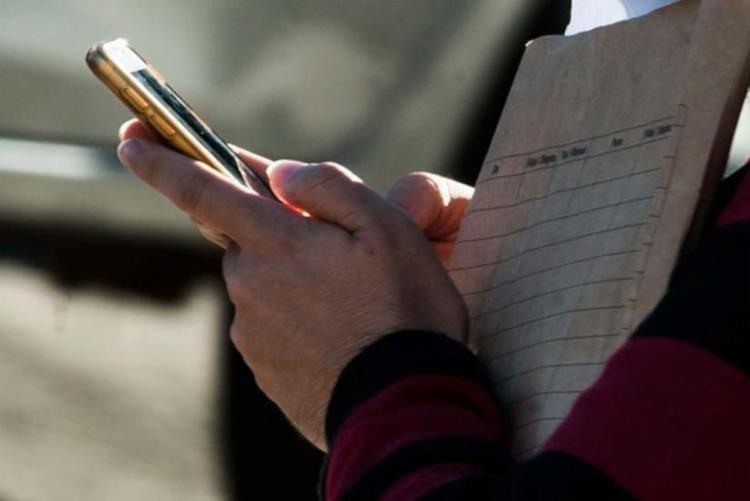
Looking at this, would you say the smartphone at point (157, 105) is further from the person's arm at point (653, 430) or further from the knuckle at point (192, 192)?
the person's arm at point (653, 430)

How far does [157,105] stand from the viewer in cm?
114

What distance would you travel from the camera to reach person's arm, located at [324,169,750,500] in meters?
0.87

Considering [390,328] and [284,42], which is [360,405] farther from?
[284,42]

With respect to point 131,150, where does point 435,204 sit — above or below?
below

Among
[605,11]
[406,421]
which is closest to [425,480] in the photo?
[406,421]

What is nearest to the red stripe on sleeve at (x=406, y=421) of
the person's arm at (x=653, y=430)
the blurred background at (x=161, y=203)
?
the person's arm at (x=653, y=430)

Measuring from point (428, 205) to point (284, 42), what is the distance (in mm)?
774

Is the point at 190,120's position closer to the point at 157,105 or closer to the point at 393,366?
the point at 157,105

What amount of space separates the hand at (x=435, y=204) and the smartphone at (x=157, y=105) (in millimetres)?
146

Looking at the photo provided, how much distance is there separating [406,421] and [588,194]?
192 mm

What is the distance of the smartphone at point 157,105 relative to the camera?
1137 millimetres

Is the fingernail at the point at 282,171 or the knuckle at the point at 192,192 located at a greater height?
the knuckle at the point at 192,192

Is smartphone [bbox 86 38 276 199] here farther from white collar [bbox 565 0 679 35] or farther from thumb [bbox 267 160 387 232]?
white collar [bbox 565 0 679 35]

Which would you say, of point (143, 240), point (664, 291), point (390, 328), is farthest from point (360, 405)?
point (143, 240)
